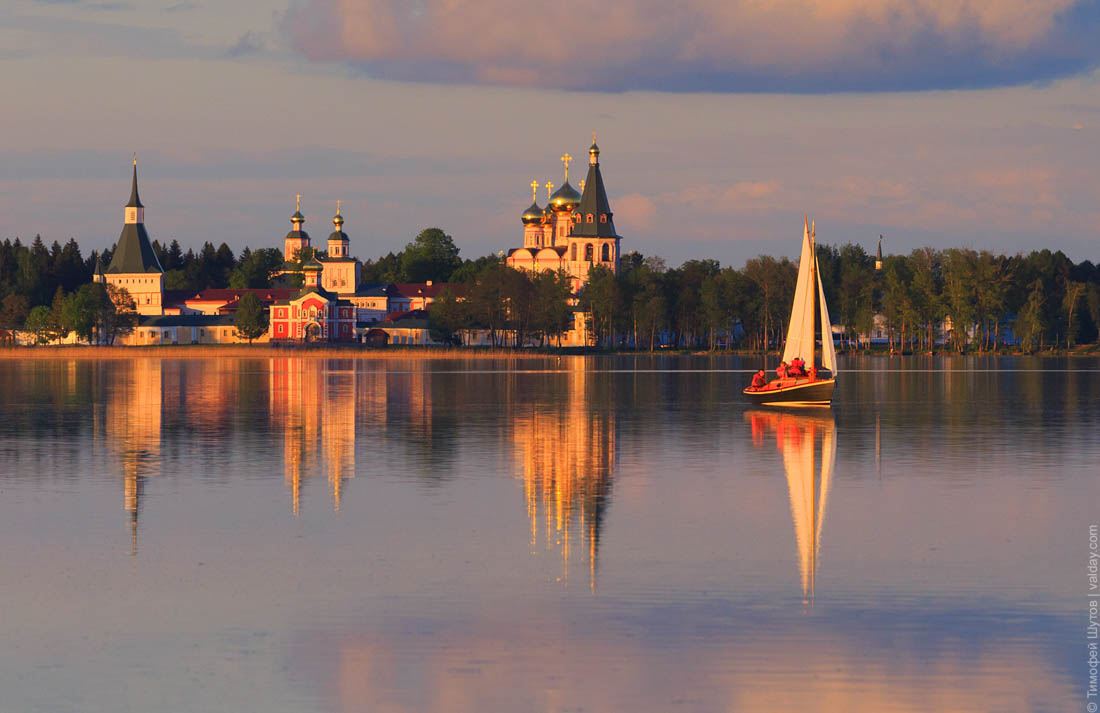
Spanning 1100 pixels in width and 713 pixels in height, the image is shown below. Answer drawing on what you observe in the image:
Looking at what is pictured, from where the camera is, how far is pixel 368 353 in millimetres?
176250

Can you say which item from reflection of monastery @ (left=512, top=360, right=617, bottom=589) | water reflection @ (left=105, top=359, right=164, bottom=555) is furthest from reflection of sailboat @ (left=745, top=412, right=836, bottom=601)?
water reflection @ (left=105, top=359, right=164, bottom=555)

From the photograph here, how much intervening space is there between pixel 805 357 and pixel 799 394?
7.14 ft

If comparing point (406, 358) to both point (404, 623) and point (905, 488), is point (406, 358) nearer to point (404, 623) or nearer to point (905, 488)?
point (905, 488)

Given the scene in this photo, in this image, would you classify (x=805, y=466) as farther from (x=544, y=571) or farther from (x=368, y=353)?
(x=368, y=353)

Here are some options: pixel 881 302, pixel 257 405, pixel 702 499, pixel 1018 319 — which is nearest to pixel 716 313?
pixel 881 302

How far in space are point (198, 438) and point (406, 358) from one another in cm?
11724

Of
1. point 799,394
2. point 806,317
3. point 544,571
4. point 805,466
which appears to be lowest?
point 544,571

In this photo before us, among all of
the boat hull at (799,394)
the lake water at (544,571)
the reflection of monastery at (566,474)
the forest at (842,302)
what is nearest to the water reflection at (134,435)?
the lake water at (544,571)

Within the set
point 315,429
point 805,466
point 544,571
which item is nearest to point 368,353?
point 315,429

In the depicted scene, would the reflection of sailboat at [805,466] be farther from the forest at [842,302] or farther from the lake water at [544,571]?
the forest at [842,302]

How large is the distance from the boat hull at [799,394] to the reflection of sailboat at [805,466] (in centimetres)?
280

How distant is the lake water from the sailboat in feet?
47.2

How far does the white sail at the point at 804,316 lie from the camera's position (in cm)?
5994

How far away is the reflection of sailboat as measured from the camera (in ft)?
72.5
